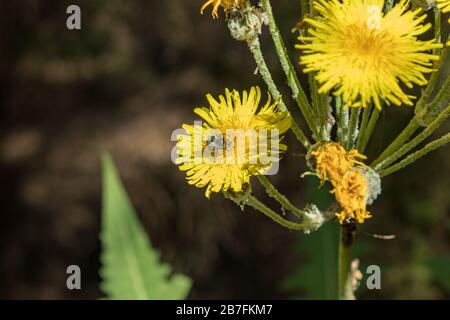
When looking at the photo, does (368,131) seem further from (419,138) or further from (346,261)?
(346,261)

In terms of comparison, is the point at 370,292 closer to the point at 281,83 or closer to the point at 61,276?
the point at 281,83

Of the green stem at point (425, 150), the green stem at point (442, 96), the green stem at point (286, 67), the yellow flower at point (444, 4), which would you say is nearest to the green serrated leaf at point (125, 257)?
the green stem at point (286, 67)

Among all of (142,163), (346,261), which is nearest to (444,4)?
(346,261)

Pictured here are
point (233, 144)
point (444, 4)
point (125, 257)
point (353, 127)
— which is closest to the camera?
point (444, 4)

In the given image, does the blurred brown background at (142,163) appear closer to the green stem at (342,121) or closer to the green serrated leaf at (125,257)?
the green serrated leaf at (125,257)

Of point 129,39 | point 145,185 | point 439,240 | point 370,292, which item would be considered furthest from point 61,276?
point 439,240

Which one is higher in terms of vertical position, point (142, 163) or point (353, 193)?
point (142, 163)
